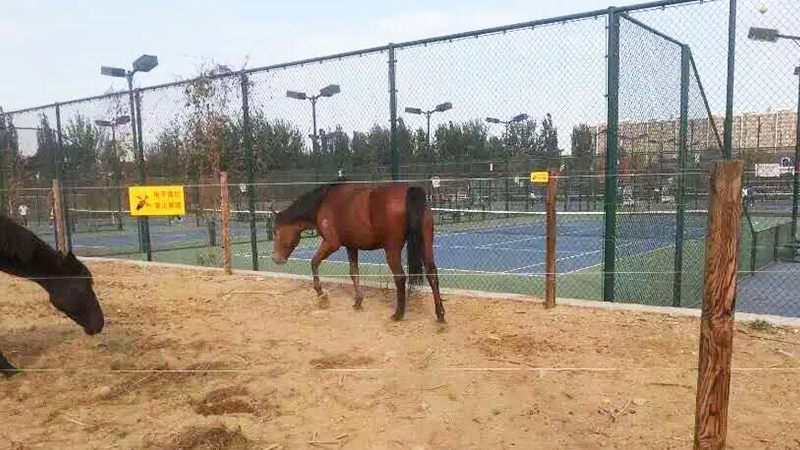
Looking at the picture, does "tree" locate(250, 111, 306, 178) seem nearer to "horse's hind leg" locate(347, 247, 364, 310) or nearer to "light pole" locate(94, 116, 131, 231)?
"light pole" locate(94, 116, 131, 231)

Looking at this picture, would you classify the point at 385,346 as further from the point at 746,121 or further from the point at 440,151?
the point at 440,151

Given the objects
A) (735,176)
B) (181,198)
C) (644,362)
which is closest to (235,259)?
(181,198)

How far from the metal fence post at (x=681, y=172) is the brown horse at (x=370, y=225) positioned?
8.85 feet

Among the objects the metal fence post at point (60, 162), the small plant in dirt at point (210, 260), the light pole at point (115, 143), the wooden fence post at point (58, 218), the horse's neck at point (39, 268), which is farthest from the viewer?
the light pole at point (115, 143)

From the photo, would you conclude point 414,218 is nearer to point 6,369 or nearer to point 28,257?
point 28,257

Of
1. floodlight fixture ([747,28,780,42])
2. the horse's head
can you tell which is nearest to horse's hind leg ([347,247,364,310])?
the horse's head

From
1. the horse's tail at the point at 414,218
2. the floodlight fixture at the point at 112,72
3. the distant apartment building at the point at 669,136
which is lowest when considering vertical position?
the horse's tail at the point at 414,218

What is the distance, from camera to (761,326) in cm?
481

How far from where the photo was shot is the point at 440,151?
14.5 m

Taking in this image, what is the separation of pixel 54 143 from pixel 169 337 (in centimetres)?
887

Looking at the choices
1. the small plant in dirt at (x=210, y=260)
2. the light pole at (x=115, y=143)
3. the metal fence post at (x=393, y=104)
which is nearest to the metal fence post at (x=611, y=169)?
the metal fence post at (x=393, y=104)

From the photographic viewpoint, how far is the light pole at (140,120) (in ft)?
33.4

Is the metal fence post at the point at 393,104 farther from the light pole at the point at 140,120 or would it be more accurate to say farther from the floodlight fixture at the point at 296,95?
the light pole at the point at 140,120

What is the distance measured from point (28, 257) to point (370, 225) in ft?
9.72
